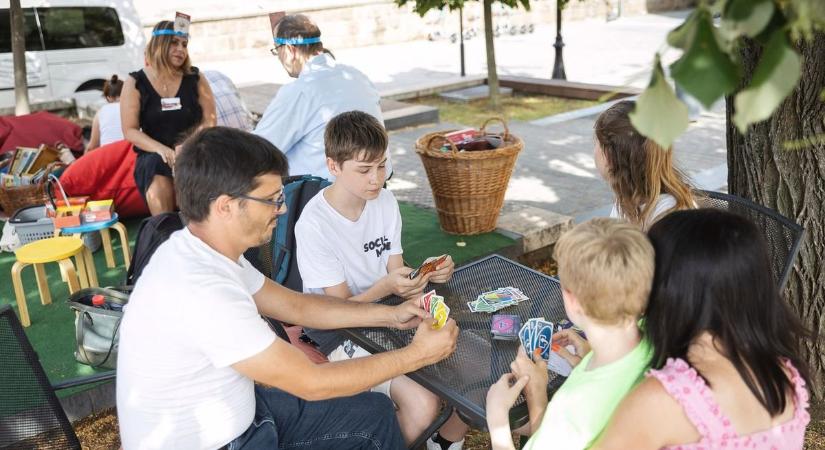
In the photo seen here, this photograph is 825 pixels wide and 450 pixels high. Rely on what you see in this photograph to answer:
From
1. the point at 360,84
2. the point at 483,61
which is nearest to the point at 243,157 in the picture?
the point at 360,84

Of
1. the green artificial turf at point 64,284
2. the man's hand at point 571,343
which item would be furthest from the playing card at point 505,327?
the green artificial turf at point 64,284

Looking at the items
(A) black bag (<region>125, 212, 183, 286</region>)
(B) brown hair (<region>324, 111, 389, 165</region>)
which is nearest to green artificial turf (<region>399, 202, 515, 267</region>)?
(A) black bag (<region>125, 212, 183, 286</region>)

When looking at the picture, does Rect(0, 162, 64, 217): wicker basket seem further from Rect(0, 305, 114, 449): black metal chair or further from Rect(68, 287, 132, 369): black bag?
Rect(0, 305, 114, 449): black metal chair

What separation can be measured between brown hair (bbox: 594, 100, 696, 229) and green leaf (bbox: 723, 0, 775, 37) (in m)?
1.73

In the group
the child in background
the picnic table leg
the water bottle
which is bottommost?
the picnic table leg

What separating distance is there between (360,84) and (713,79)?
356cm

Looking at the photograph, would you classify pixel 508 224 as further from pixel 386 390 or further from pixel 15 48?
pixel 15 48

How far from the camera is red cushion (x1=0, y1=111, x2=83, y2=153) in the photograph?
7602mm

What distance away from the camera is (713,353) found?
161 cm

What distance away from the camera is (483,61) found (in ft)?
57.6

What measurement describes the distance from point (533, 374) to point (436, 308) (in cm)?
47

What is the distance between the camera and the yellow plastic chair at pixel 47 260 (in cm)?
412

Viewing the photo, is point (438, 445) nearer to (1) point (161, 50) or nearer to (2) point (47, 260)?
(2) point (47, 260)

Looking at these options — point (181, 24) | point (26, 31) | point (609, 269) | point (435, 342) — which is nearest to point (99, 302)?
point (435, 342)
